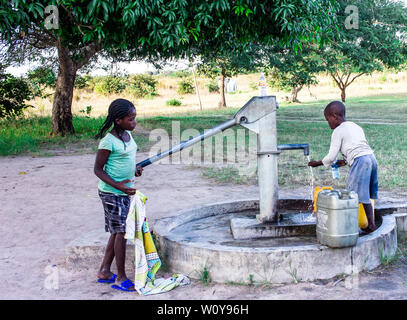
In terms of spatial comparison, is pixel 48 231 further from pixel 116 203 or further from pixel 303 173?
pixel 303 173

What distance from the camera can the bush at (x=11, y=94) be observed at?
13906 mm

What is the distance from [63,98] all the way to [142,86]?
23359 millimetres

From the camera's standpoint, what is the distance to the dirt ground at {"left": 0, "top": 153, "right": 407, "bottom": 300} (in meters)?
3.14

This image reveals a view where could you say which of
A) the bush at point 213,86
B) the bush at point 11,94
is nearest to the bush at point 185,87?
the bush at point 213,86

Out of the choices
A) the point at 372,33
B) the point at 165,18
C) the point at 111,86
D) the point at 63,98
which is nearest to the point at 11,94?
the point at 63,98

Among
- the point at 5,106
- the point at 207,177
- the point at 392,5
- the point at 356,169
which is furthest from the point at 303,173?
the point at 5,106

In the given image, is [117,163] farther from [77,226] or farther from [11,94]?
[11,94]

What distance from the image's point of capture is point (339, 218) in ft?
10.3

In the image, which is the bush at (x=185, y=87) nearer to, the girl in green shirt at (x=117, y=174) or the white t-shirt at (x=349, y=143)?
the white t-shirt at (x=349, y=143)

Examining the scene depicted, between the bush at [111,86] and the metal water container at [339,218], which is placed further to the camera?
the bush at [111,86]

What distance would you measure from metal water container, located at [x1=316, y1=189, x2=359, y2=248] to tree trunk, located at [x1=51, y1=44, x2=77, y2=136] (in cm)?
1121

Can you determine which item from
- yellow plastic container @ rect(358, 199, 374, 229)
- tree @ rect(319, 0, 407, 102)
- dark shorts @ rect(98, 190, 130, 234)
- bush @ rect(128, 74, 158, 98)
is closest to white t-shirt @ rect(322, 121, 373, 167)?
yellow plastic container @ rect(358, 199, 374, 229)

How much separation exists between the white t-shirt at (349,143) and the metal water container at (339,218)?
0.62 metres

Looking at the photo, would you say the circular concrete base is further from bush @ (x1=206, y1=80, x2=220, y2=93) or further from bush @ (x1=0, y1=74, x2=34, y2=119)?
bush @ (x1=206, y1=80, x2=220, y2=93)
